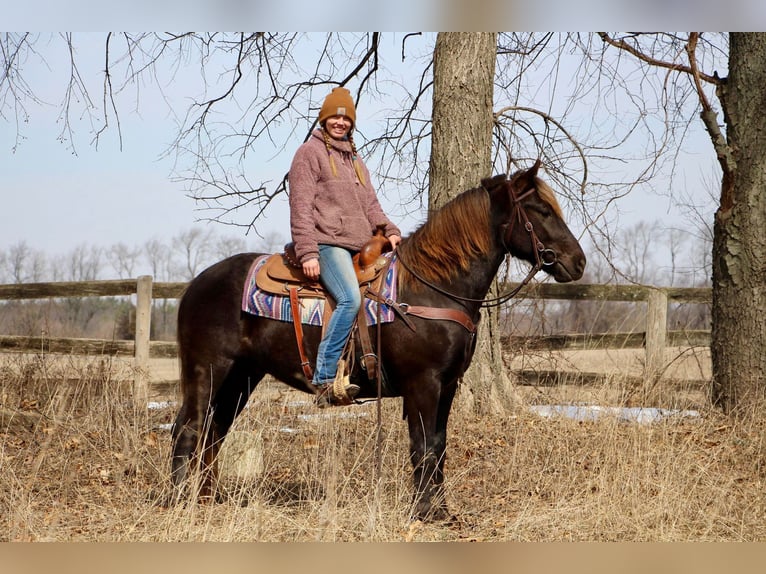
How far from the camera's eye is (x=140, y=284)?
34.0ft

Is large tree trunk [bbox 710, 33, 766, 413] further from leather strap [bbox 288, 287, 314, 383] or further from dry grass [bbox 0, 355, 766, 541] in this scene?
leather strap [bbox 288, 287, 314, 383]

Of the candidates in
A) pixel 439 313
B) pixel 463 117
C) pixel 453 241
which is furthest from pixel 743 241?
pixel 439 313

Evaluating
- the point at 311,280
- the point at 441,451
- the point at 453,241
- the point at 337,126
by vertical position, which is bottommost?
the point at 441,451

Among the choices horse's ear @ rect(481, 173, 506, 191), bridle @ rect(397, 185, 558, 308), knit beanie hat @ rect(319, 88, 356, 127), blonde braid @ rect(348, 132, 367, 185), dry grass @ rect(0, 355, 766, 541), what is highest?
knit beanie hat @ rect(319, 88, 356, 127)

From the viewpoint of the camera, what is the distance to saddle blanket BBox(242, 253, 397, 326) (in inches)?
211

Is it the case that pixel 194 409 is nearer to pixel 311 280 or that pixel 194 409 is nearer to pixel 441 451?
pixel 311 280

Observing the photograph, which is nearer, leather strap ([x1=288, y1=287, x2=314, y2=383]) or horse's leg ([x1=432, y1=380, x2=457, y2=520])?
horse's leg ([x1=432, y1=380, x2=457, y2=520])

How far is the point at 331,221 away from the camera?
5.36m

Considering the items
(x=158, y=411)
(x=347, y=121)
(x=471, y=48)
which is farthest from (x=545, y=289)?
(x=347, y=121)

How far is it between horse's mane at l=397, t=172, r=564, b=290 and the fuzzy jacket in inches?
16.4

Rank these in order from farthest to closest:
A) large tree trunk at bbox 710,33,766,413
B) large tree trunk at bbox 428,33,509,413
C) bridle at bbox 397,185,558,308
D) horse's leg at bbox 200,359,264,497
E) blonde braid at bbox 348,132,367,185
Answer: large tree trunk at bbox 710,33,766,413
large tree trunk at bbox 428,33,509,413
horse's leg at bbox 200,359,264,497
blonde braid at bbox 348,132,367,185
bridle at bbox 397,185,558,308

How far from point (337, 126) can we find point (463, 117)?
2.92m

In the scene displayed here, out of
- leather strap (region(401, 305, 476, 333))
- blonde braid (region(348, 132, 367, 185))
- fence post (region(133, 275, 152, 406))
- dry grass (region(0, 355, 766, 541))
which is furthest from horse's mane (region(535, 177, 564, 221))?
fence post (region(133, 275, 152, 406))

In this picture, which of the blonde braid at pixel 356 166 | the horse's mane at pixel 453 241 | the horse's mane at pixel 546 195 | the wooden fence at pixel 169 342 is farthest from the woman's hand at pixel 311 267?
the wooden fence at pixel 169 342
